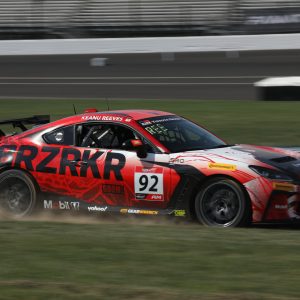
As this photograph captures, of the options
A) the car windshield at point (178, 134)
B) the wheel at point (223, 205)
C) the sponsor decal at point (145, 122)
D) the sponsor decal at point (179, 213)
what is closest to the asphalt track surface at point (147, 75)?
the car windshield at point (178, 134)

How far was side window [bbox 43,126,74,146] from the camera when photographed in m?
9.16

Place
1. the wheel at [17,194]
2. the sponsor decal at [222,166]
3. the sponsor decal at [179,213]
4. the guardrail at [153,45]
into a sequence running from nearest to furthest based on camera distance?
the sponsor decal at [222,166] → the sponsor decal at [179,213] → the wheel at [17,194] → the guardrail at [153,45]

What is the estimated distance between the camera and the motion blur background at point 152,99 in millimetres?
5109

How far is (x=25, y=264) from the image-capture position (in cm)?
564

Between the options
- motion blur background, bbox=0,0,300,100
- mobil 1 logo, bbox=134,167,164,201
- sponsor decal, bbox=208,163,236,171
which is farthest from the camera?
motion blur background, bbox=0,0,300,100

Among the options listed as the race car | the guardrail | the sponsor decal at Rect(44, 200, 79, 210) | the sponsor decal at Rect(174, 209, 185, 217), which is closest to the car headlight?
the race car

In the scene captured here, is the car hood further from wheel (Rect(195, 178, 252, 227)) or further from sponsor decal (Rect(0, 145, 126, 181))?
sponsor decal (Rect(0, 145, 126, 181))

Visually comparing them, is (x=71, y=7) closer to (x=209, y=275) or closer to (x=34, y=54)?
(x=34, y=54)

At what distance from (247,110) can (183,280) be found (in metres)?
12.7

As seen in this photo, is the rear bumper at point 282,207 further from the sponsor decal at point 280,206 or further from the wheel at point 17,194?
the wheel at point 17,194

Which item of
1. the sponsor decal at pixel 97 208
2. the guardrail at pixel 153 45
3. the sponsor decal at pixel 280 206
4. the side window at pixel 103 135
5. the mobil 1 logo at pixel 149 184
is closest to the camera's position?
the sponsor decal at pixel 280 206

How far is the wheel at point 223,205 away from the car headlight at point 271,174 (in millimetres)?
261

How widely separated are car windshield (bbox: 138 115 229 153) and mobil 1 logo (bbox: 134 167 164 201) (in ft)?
1.19

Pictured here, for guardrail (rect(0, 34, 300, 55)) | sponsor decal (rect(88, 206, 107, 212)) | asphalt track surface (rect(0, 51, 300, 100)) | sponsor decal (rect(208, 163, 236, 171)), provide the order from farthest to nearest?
guardrail (rect(0, 34, 300, 55)), asphalt track surface (rect(0, 51, 300, 100)), sponsor decal (rect(88, 206, 107, 212)), sponsor decal (rect(208, 163, 236, 171))
